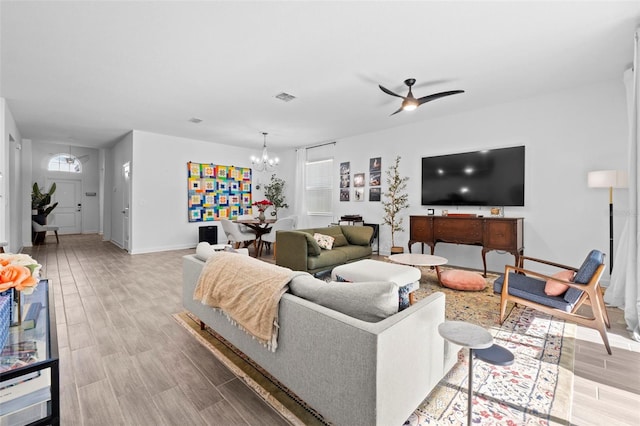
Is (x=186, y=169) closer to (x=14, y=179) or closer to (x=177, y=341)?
(x=14, y=179)

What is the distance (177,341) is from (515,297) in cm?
293

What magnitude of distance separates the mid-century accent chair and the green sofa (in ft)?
6.97

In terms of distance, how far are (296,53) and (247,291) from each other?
250 centimetres

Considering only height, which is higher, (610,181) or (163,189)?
(163,189)

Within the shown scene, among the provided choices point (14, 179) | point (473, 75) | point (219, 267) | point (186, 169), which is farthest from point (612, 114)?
point (14, 179)

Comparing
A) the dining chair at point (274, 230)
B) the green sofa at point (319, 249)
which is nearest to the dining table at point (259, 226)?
the dining chair at point (274, 230)

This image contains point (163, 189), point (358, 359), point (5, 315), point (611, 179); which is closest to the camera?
point (358, 359)

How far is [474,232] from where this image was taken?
14.5ft

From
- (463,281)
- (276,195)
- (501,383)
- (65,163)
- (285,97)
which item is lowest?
(501,383)

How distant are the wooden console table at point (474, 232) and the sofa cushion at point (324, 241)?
64.1 inches

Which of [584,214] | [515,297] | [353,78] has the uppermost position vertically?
[353,78]

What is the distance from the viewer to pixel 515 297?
100 inches

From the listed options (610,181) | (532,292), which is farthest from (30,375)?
(610,181)

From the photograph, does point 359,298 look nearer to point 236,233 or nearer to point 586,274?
point 586,274
